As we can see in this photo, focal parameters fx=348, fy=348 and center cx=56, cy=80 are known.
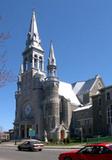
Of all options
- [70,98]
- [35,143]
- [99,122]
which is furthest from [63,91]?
[35,143]

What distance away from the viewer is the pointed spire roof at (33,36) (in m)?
100

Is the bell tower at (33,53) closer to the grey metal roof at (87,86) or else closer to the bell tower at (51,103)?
the bell tower at (51,103)

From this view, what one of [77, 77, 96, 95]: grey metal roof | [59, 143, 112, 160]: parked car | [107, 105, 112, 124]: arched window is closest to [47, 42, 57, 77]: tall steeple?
[77, 77, 96, 95]: grey metal roof

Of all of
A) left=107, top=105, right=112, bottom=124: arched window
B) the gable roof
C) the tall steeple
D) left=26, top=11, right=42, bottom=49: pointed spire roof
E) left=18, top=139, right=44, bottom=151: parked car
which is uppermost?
left=26, top=11, right=42, bottom=49: pointed spire roof

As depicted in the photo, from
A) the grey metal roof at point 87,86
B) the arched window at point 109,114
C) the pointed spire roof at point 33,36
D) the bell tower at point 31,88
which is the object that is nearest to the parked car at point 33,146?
the arched window at point 109,114

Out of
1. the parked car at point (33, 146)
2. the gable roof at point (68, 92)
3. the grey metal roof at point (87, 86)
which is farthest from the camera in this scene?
the grey metal roof at point (87, 86)

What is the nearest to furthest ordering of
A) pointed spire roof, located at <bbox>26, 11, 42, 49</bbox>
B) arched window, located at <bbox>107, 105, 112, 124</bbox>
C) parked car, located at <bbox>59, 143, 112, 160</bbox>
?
1. parked car, located at <bbox>59, 143, 112, 160</bbox>
2. arched window, located at <bbox>107, 105, 112, 124</bbox>
3. pointed spire roof, located at <bbox>26, 11, 42, 49</bbox>

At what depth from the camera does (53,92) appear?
88000 millimetres

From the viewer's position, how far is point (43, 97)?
Result: 298 feet

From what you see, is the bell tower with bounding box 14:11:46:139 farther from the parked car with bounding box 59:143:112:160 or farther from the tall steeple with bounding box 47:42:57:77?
the parked car with bounding box 59:143:112:160

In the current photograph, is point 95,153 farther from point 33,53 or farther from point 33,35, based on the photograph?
point 33,35

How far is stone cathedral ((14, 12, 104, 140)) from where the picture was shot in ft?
285

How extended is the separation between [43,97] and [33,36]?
65.1 ft

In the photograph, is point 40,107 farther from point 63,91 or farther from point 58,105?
point 63,91
